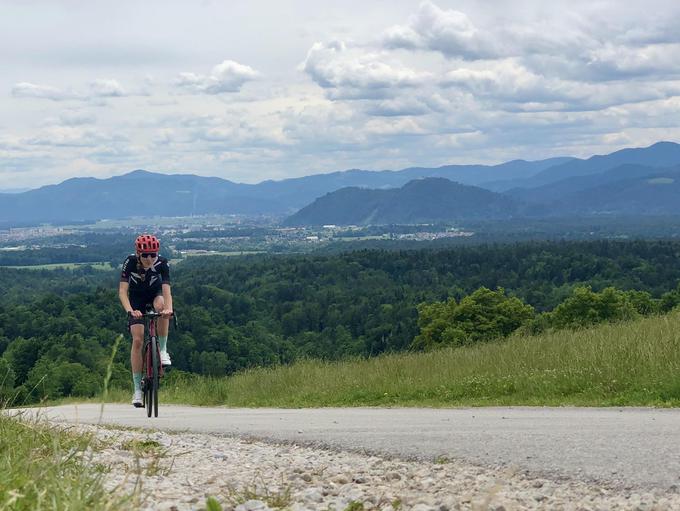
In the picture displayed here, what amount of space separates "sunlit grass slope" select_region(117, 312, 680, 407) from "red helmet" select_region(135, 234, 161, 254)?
4.23 m

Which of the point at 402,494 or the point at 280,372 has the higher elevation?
the point at 402,494

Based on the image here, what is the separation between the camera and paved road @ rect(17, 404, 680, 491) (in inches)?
248

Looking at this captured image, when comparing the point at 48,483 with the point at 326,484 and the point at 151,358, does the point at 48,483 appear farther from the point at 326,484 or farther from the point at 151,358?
the point at 151,358

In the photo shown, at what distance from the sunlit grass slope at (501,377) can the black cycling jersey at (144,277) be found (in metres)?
3.81

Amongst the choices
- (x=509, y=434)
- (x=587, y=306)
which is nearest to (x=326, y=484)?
(x=509, y=434)

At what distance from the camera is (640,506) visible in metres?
5.23

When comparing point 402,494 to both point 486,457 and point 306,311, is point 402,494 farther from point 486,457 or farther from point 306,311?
point 306,311

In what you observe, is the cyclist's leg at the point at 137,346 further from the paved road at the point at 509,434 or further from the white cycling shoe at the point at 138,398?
the paved road at the point at 509,434

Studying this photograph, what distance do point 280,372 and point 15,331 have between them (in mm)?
73130

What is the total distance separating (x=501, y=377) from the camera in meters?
12.6

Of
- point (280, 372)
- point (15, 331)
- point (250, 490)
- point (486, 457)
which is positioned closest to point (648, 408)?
point (486, 457)

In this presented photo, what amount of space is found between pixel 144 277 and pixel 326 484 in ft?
18.1

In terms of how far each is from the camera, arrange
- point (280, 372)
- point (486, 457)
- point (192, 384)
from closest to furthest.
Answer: point (486, 457) < point (280, 372) < point (192, 384)

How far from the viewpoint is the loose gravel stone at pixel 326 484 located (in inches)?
212
